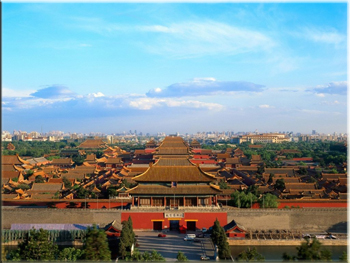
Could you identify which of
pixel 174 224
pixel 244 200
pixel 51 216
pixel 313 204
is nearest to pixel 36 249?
pixel 51 216

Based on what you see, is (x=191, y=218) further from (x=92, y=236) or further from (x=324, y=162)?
(x=324, y=162)

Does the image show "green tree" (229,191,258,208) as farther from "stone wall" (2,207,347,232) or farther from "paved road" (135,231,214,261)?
"paved road" (135,231,214,261)

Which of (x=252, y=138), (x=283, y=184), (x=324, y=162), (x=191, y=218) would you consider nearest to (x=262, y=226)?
(x=191, y=218)

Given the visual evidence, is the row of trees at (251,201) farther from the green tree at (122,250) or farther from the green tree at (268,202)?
the green tree at (122,250)

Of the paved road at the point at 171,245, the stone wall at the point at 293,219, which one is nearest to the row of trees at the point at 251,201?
the stone wall at the point at 293,219

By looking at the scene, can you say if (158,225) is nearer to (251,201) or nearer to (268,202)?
(251,201)

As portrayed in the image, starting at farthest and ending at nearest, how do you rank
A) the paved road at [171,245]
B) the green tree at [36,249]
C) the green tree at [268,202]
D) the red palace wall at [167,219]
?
the green tree at [268,202] → the red palace wall at [167,219] → the paved road at [171,245] → the green tree at [36,249]

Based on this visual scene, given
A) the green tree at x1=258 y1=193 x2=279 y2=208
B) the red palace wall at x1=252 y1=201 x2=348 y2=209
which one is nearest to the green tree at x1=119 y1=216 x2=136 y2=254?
the green tree at x1=258 y1=193 x2=279 y2=208
